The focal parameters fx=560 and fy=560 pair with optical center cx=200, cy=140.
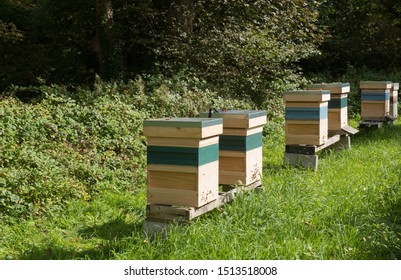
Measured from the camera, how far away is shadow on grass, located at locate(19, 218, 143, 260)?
15.1ft

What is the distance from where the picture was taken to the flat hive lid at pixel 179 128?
15.1ft

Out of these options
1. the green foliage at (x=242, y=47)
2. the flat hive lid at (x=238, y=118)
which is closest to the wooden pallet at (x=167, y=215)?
the flat hive lid at (x=238, y=118)

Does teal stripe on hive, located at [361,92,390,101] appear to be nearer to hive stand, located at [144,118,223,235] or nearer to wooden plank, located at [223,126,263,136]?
wooden plank, located at [223,126,263,136]

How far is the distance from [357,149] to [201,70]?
16.1ft

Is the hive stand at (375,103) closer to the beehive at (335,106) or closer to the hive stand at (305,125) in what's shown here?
the beehive at (335,106)

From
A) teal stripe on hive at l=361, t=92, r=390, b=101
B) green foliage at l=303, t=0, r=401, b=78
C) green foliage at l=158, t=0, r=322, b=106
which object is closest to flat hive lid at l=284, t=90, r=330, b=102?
teal stripe on hive at l=361, t=92, r=390, b=101

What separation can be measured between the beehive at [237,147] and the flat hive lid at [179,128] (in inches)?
33.8

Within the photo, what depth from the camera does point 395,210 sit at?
17.1ft

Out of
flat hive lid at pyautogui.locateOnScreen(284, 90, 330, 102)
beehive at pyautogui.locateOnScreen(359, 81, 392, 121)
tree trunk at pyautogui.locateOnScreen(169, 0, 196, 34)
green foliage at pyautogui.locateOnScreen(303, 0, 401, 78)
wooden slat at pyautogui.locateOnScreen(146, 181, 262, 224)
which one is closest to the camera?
wooden slat at pyautogui.locateOnScreen(146, 181, 262, 224)

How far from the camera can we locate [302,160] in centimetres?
780

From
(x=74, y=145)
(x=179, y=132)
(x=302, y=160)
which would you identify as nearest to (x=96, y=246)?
(x=179, y=132)

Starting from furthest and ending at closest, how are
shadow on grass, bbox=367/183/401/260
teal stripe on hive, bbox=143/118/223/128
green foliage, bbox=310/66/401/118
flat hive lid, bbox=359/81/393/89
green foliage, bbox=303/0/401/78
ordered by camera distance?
green foliage, bbox=303/0/401/78, green foliage, bbox=310/66/401/118, flat hive lid, bbox=359/81/393/89, teal stripe on hive, bbox=143/118/223/128, shadow on grass, bbox=367/183/401/260

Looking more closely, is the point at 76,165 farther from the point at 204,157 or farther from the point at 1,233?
the point at 204,157

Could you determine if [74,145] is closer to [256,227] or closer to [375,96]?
[256,227]
